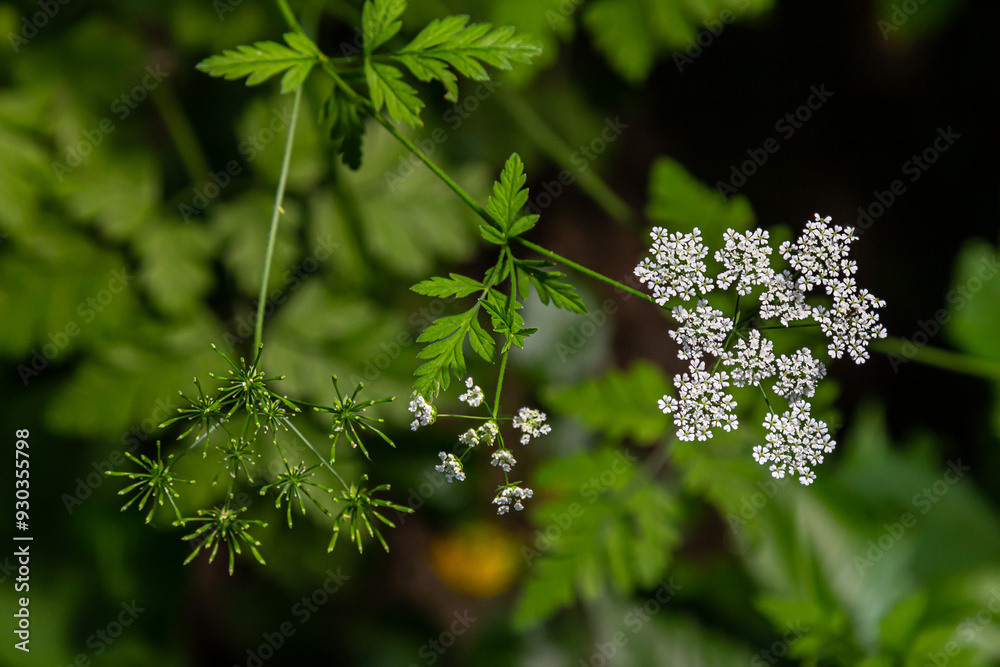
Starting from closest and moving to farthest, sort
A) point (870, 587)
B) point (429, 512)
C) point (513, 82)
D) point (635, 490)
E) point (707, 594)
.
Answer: point (635, 490), point (513, 82), point (870, 587), point (707, 594), point (429, 512)

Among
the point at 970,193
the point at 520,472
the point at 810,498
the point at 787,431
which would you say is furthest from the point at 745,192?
the point at 787,431

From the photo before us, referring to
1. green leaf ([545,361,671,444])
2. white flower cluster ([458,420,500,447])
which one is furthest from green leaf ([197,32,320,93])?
green leaf ([545,361,671,444])

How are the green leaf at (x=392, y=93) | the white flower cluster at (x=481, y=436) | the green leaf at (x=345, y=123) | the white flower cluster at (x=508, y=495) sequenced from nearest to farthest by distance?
1. the white flower cluster at (x=508, y=495)
2. the white flower cluster at (x=481, y=436)
3. the green leaf at (x=392, y=93)
4. the green leaf at (x=345, y=123)

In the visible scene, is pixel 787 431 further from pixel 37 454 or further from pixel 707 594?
pixel 37 454

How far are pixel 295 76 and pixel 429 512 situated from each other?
3.29 m

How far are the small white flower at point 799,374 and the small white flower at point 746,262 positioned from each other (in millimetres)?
216

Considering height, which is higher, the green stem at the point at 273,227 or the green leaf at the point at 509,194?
the green leaf at the point at 509,194

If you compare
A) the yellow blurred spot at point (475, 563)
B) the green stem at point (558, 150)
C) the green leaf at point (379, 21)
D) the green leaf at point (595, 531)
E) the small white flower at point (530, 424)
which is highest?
the green leaf at point (379, 21)

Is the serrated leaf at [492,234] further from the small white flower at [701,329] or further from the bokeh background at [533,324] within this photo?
the bokeh background at [533,324]

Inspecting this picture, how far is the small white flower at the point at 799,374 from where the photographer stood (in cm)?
188

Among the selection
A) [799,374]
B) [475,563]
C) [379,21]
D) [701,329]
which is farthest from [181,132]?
[475,563]

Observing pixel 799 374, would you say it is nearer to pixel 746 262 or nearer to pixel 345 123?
pixel 746 262

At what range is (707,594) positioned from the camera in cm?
423

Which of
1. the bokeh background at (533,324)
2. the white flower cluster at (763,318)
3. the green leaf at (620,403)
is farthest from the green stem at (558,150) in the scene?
the white flower cluster at (763,318)
